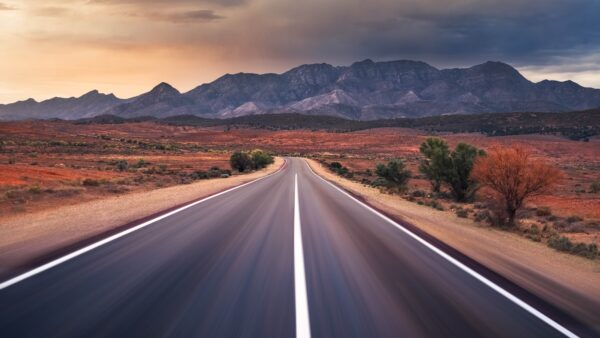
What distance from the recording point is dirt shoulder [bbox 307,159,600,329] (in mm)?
7590

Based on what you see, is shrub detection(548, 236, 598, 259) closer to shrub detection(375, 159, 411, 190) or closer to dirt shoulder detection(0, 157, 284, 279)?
dirt shoulder detection(0, 157, 284, 279)

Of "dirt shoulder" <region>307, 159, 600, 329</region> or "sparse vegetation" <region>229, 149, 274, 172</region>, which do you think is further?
"sparse vegetation" <region>229, 149, 274, 172</region>

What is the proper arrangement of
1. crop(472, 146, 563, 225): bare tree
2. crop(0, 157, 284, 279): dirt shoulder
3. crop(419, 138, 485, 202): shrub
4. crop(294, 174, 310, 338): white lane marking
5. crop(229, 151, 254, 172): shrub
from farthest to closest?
crop(229, 151, 254, 172): shrub, crop(419, 138, 485, 202): shrub, crop(472, 146, 563, 225): bare tree, crop(0, 157, 284, 279): dirt shoulder, crop(294, 174, 310, 338): white lane marking

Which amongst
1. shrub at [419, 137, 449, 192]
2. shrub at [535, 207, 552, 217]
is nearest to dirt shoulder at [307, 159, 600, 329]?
shrub at [535, 207, 552, 217]

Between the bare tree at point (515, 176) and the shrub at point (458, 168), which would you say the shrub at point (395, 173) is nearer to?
the shrub at point (458, 168)

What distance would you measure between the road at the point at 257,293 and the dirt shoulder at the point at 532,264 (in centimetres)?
80

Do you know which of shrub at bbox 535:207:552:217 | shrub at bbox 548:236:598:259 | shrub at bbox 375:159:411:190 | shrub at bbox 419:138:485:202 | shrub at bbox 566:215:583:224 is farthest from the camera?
shrub at bbox 375:159:411:190

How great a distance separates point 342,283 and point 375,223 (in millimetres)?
7550

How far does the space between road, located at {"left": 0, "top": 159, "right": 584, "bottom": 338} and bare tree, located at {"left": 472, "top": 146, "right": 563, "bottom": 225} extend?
8089 millimetres

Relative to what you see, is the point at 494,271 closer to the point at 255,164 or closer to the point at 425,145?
the point at 425,145

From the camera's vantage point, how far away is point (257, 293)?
7098 mm

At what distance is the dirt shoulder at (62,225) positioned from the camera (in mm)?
9414

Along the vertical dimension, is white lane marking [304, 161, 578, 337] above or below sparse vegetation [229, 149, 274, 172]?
above

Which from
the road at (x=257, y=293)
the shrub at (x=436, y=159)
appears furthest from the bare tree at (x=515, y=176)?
the shrub at (x=436, y=159)
